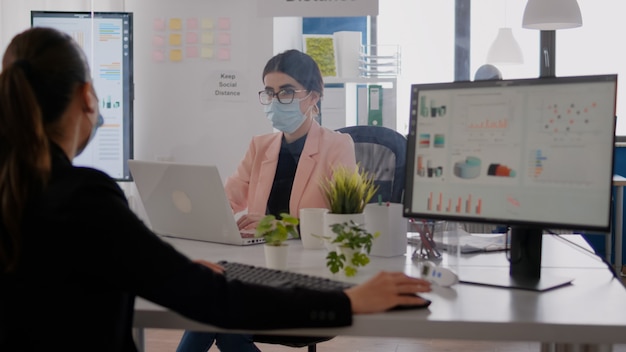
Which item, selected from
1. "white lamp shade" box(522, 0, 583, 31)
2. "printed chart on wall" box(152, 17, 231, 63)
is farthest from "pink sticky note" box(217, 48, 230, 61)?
"white lamp shade" box(522, 0, 583, 31)

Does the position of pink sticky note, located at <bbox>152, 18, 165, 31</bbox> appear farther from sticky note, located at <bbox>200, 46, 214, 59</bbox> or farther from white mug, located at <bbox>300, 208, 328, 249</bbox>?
white mug, located at <bbox>300, 208, 328, 249</bbox>

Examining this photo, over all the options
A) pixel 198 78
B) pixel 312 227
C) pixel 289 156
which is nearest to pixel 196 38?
pixel 198 78

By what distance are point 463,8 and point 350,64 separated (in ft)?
4.48

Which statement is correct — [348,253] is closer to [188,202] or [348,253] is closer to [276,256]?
[276,256]

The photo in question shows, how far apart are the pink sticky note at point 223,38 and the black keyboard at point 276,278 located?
229cm

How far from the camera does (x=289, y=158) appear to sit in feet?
10.0

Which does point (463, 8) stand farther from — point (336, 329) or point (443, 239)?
point (336, 329)

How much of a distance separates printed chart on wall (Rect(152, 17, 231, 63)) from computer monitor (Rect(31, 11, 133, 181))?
0.21 metres

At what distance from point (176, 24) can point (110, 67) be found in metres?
0.44

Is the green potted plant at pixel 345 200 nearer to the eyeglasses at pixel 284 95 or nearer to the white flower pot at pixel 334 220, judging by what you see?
the white flower pot at pixel 334 220

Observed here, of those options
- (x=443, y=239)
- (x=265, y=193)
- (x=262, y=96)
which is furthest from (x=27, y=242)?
(x=262, y=96)

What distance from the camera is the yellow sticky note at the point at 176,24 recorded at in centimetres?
394

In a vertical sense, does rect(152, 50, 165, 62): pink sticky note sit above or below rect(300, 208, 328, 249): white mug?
above

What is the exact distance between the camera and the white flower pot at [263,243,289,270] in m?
1.85
